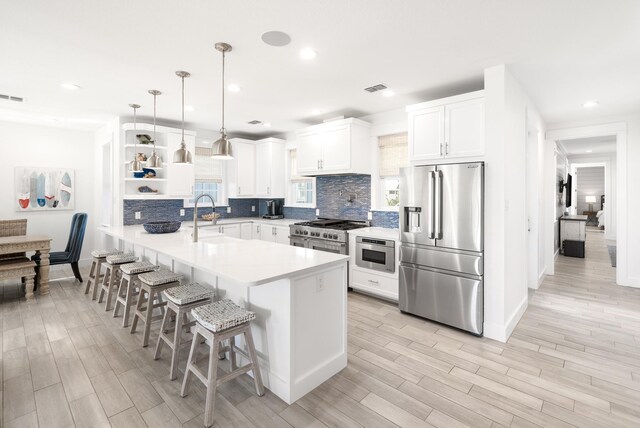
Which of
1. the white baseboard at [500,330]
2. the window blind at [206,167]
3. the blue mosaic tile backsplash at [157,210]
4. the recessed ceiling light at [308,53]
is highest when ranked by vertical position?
the recessed ceiling light at [308,53]

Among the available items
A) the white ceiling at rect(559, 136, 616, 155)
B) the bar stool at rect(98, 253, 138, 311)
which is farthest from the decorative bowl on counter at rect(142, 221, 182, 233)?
the white ceiling at rect(559, 136, 616, 155)

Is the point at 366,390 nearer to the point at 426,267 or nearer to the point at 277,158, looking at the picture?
the point at 426,267

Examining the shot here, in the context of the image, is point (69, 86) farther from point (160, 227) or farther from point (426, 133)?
point (426, 133)

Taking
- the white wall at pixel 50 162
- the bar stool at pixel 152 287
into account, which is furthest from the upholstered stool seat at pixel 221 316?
the white wall at pixel 50 162

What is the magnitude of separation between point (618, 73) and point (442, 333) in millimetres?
3134

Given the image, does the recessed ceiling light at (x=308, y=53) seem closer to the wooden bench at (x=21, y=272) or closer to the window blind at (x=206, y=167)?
the window blind at (x=206, y=167)

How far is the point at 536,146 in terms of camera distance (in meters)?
4.71

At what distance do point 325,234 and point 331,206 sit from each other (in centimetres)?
104

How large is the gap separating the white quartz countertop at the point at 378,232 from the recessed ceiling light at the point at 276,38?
8.10ft

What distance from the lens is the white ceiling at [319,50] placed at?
2.12 meters

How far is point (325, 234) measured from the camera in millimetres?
4594

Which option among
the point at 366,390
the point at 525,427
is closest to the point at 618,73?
the point at 525,427

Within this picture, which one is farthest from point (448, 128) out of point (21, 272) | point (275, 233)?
point (21, 272)

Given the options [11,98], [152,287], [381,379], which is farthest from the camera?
[11,98]
